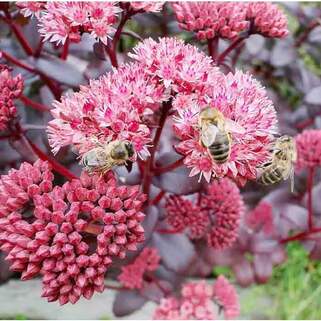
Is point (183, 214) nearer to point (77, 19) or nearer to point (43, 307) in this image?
point (77, 19)

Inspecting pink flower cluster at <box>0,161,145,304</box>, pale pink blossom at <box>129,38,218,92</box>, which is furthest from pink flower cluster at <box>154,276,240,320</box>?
pale pink blossom at <box>129,38,218,92</box>

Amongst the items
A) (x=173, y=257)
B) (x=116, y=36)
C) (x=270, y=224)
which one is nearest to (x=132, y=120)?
(x=116, y=36)

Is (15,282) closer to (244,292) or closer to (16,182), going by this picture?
(244,292)

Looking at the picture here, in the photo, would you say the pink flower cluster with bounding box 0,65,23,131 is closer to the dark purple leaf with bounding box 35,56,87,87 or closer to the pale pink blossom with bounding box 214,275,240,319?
the dark purple leaf with bounding box 35,56,87,87

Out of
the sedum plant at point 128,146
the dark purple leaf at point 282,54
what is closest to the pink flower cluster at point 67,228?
the sedum plant at point 128,146

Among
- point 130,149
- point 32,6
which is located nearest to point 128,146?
point 130,149
